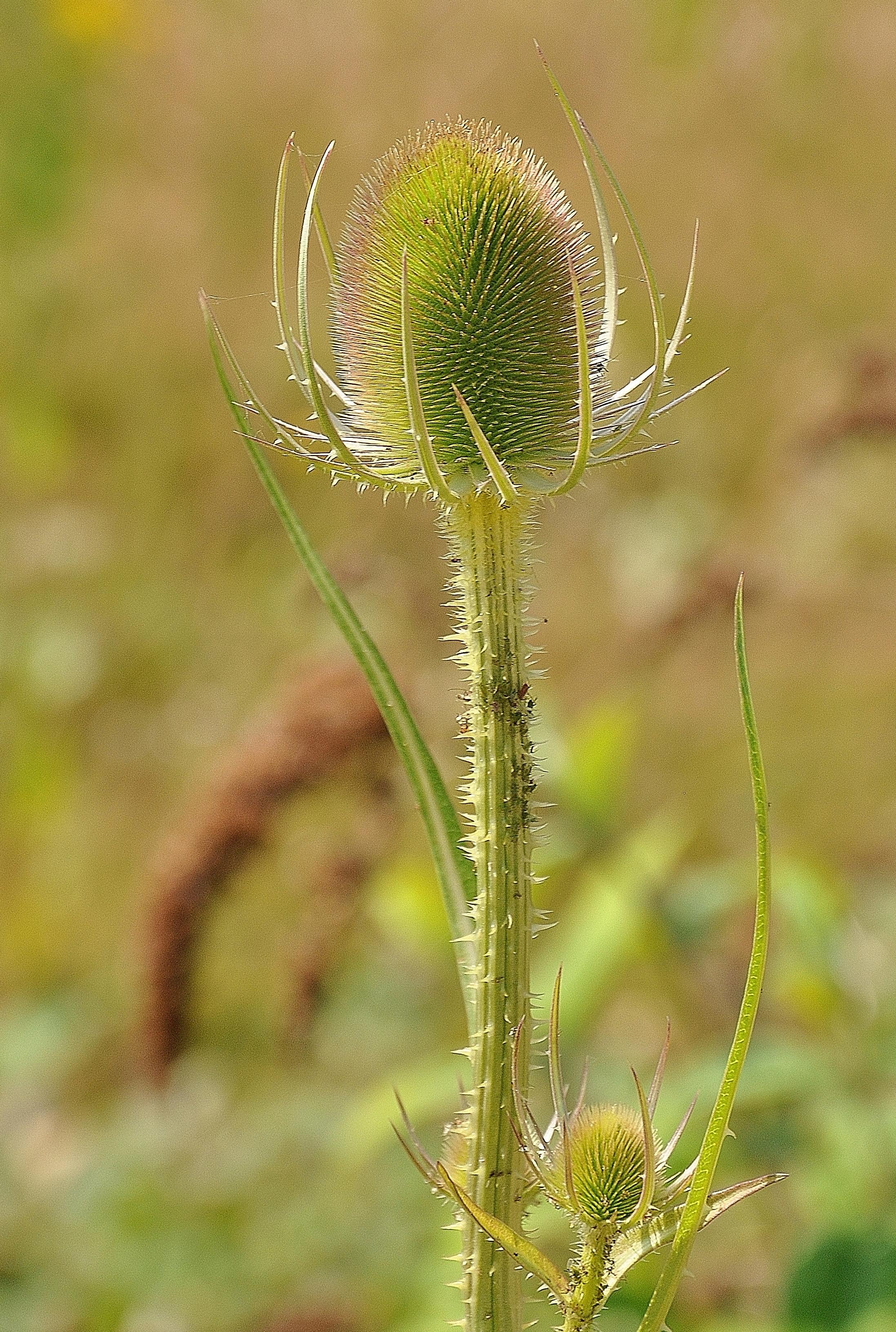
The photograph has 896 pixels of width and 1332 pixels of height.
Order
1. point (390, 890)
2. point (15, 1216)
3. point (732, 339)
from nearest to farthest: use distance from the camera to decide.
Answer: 1. point (390, 890)
2. point (15, 1216)
3. point (732, 339)

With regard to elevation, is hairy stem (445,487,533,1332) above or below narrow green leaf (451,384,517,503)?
below

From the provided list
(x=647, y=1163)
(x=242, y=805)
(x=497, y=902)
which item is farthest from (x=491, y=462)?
(x=242, y=805)

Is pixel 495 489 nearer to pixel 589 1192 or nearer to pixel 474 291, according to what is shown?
pixel 474 291

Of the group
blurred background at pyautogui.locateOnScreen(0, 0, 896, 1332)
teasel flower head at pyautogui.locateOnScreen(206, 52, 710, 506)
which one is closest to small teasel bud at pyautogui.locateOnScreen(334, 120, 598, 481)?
teasel flower head at pyautogui.locateOnScreen(206, 52, 710, 506)

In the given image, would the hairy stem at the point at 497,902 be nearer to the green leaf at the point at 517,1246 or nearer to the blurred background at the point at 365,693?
the green leaf at the point at 517,1246

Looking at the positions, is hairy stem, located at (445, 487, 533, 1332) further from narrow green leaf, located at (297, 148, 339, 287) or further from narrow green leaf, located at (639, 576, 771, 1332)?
narrow green leaf, located at (297, 148, 339, 287)

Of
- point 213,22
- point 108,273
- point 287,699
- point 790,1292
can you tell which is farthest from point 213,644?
point 213,22

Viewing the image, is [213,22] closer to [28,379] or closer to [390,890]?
[28,379]
